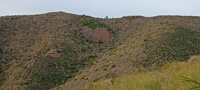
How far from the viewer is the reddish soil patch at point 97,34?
A: 2650 inches

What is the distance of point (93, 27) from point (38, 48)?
57.3ft

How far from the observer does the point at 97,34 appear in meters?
69.2

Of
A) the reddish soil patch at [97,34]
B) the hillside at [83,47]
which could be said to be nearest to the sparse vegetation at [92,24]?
the hillside at [83,47]

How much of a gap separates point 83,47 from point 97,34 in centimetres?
876

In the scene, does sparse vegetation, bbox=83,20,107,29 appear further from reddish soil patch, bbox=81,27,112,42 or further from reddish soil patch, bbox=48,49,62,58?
reddish soil patch, bbox=48,49,62,58


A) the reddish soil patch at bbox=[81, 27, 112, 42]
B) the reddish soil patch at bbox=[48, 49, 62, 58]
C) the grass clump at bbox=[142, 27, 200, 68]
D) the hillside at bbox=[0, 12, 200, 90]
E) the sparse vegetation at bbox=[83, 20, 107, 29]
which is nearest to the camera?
the grass clump at bbox=[142, 27, 200, 68]

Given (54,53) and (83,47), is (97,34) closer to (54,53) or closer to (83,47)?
(83,47)

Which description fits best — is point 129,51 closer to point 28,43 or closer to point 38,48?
point 38,48

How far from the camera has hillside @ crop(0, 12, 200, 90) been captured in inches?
1822

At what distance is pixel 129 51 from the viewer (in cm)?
5184

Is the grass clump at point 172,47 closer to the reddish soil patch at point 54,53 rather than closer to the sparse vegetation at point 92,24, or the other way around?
the reddish soil patch at point 54,53

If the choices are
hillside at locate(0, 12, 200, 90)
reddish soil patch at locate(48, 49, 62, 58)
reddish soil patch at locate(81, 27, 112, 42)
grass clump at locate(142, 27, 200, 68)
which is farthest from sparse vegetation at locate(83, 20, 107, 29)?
grass clump at locate(142, 27, 200, 68)

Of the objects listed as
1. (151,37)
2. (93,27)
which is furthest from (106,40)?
(151,37)

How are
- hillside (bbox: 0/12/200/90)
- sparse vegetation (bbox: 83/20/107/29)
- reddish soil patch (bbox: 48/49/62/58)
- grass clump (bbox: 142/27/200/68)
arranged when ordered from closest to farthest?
1. grass clump (bbox: 142/27/200/68)
2. hillside (bbox: 0/12/200/90)
3. reddish soil patch (bbox: 48/49/62/58)
4. sparse vegetation (bbox: 83/20/107/29)
